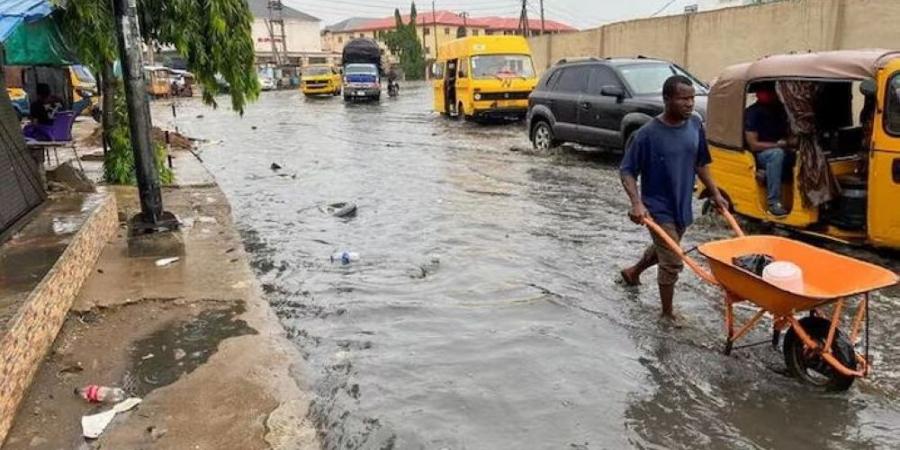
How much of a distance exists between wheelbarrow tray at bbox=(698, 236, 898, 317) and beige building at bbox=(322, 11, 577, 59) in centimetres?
9015

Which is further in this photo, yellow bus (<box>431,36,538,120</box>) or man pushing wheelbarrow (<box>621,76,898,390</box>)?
yellow bus (<box>431,36,538,120</box>)

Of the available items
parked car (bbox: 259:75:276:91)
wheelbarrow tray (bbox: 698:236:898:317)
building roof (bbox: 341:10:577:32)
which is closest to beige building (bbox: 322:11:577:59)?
building roof (bbox: 341:10:577:32)

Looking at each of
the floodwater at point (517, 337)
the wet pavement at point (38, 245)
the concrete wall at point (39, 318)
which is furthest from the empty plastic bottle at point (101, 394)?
the floodwater at point (517, 337)

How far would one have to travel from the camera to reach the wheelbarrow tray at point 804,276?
3.97 metres

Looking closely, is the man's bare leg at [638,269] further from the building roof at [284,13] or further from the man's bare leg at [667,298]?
the building roof at [284,13]

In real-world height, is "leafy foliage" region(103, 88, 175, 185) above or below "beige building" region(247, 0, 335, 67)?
below

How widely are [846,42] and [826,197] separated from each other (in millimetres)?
10525

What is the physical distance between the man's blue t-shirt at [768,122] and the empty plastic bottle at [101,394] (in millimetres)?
6374

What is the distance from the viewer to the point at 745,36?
18.4 metres

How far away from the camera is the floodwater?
3.98 m

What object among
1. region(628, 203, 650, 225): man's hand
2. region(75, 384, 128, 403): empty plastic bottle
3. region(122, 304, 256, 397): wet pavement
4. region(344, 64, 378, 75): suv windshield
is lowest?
region(122, 304, 256, 397): wet pavement

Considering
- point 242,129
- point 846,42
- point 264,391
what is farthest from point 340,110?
point 264,391

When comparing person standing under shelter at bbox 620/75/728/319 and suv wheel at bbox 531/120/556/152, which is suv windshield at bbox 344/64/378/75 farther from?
person standing under shelter at bbox 620/75/728/319

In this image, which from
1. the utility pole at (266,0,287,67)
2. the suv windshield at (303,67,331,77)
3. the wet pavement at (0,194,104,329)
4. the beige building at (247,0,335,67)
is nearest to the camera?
the wet pavement at (0,194,104,329)
